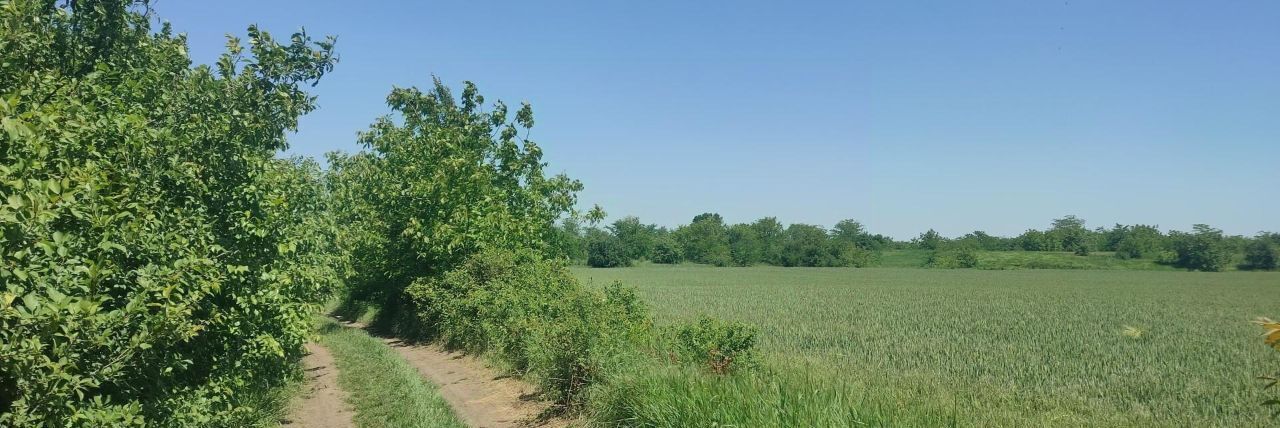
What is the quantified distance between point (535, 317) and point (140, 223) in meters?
7.91

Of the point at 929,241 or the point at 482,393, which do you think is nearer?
the point at 482,393

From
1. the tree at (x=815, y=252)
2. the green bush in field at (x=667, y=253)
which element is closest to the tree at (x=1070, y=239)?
the tree at (x=815, y=252)

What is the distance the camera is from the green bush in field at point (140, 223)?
12.8 ft

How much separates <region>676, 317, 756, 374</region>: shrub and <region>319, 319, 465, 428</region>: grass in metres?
3.35

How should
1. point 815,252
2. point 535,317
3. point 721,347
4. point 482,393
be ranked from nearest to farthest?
point 721,347 < point 482,393 < point 535,317 < point 815,252

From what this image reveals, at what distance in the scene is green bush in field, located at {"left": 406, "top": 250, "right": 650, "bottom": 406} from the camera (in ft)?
32.5

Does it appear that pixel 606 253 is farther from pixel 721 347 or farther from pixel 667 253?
pixel 721 347

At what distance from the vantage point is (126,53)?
6652mm

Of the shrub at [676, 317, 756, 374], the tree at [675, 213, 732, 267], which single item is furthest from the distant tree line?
the shrub at [676, 317, 756, 374]

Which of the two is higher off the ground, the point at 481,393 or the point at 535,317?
the point at 535,317

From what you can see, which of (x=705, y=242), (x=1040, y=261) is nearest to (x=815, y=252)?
(x=705, y=242)

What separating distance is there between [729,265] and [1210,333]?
99.5 meters

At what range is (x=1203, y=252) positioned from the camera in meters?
102

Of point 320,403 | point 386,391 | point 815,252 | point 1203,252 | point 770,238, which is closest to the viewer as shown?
point 320,403
